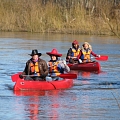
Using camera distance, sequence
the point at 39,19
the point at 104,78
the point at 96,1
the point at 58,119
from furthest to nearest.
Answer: the point at 96,1 < the point at 39,19 < the point at 104,78 < the point at 58,119

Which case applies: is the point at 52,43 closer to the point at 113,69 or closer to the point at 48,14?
the point at 48,14

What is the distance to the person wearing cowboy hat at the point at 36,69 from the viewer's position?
17.0 meters

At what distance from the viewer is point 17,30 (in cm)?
4828

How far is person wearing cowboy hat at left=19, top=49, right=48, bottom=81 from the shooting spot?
669 inches

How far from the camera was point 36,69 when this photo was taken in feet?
56.1

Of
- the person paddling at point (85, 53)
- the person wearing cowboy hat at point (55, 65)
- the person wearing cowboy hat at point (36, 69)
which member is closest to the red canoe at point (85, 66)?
the person paddling at point (85, 53)

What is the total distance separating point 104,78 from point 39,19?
26.9 meters

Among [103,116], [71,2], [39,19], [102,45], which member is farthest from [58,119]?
[71,2]

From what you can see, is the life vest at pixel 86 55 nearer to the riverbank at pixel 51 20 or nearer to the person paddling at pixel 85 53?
the person paddling at pixel 85 53

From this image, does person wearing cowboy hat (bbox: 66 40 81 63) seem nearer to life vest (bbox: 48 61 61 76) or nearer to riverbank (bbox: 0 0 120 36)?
life vest (bbox: 48 61 61 76)

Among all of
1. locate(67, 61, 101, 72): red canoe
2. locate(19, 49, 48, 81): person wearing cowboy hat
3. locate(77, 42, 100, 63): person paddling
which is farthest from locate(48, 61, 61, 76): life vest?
locate(77, 42, 100, 63): person paddling

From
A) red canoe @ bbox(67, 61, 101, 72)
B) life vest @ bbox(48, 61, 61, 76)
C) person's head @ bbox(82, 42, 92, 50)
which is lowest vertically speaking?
red canoe @ bbox(67, 61, 101, 72)

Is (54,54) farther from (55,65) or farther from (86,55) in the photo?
(86,55)

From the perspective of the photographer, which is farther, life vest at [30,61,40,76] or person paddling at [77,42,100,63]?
person paddling at [77,42,100,63]
